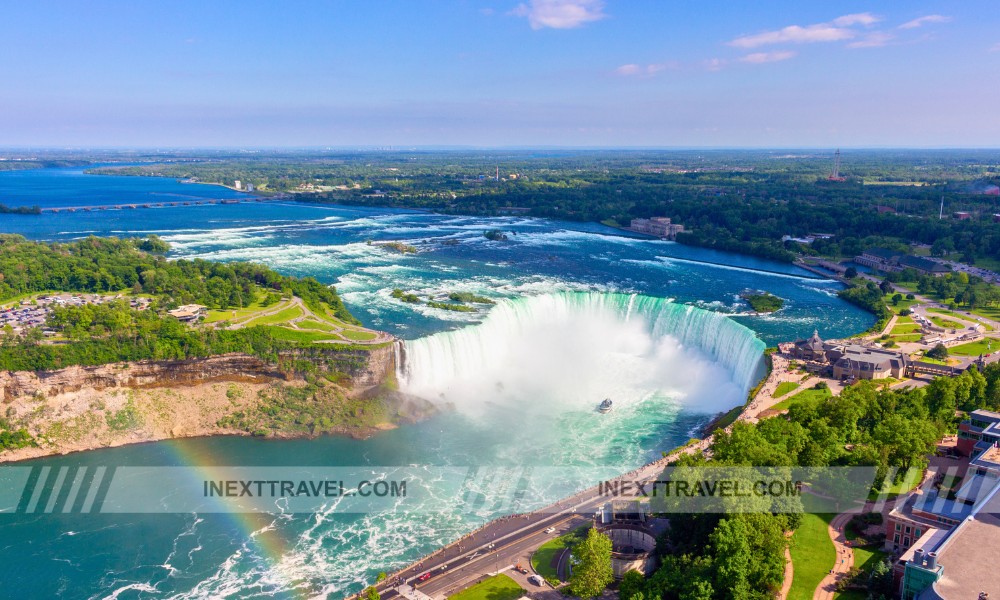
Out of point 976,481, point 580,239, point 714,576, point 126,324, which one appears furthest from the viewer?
point 580,239

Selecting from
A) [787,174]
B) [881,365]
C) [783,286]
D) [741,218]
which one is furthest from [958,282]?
[787,174]

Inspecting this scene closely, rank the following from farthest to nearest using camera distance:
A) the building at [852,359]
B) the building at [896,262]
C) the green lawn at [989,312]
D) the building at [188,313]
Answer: the building at [896,262]
the green lawn at [989,312]
the building at [188,313]
the building at [852,359]

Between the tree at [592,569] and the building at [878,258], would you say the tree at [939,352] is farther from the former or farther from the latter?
the building at [878,258]

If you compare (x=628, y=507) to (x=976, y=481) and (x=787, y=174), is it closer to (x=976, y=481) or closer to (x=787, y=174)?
(x=976, y=481)

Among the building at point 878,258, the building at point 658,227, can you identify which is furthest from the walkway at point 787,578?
the building at point 658,227

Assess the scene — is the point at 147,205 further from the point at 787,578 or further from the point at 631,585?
the point at 787,578

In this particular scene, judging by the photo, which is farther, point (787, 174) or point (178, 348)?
point (787, 174)
